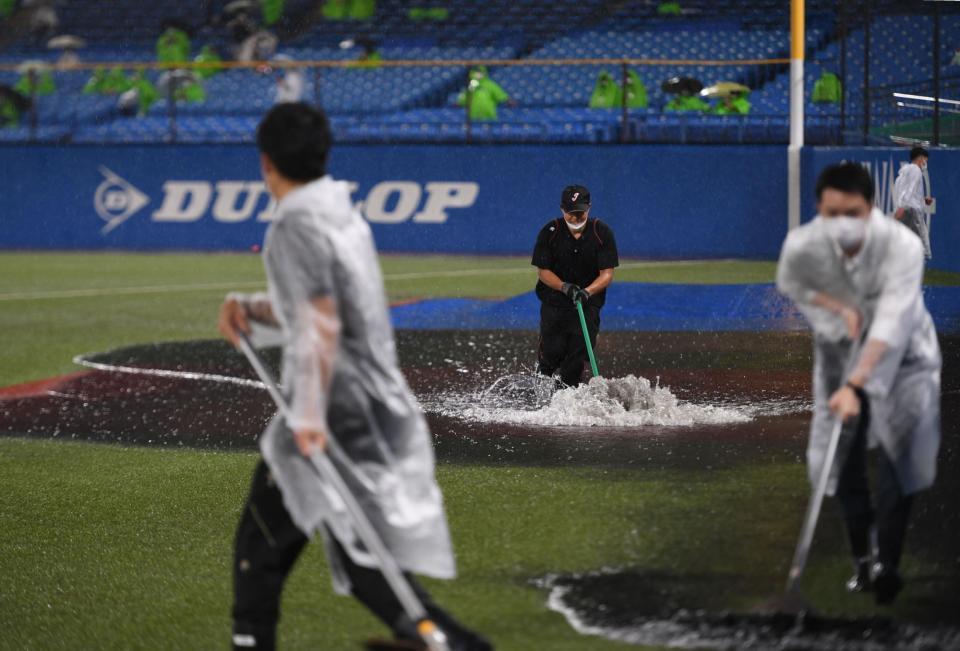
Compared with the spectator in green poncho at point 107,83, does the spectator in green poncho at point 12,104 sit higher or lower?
lower

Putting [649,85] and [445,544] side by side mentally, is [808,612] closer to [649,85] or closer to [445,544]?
[445,544]

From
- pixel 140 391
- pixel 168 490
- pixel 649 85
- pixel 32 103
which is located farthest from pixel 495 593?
pixel 32 103

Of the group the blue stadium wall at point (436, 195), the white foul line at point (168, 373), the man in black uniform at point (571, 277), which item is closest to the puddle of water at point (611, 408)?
the man in black uniform at point (571, 277)

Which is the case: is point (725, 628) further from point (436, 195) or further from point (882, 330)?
point (436, 195)

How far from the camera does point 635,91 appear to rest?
75.6 ft

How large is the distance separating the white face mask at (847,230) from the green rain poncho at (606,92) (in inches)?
730

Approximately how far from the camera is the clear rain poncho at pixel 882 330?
16.6ft

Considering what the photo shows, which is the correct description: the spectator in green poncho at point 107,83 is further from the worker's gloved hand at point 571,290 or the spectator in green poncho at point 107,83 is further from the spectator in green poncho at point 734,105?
the worker's gloved hand at point 571,290

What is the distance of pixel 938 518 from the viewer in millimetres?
6879

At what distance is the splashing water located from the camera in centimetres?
970

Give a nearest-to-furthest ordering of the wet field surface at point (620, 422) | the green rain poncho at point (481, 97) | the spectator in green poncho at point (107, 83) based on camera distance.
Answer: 1. the wet field surface at point (620, 422)
2. the green rain poncho at point (481, 97)
3. the spectator in green poncho at point (107, 83)

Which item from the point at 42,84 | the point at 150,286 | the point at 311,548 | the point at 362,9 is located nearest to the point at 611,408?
the point at 311,548

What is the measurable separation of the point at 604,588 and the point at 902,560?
137 centimetres

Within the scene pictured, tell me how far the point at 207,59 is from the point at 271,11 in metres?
2.72
